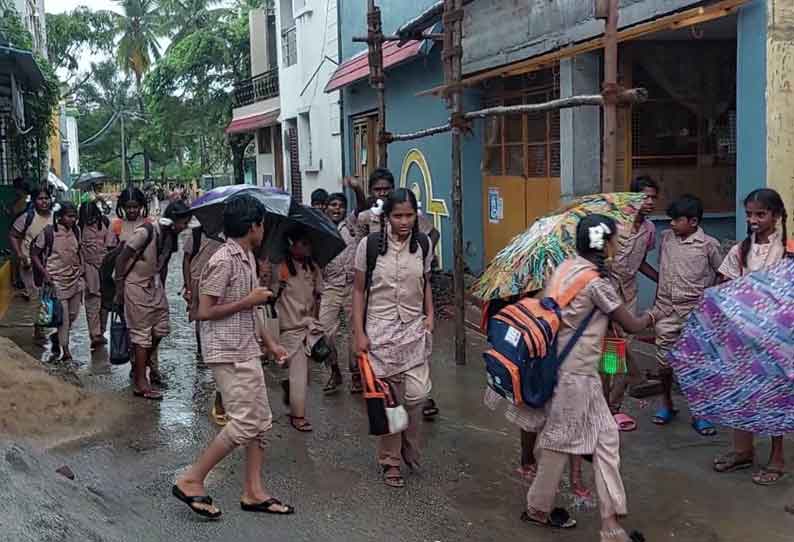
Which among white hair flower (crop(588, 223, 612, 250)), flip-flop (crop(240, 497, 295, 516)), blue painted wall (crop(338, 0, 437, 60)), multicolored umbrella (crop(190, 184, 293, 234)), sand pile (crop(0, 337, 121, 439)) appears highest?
blue painted wall (crop(338, 0, 437, 60))

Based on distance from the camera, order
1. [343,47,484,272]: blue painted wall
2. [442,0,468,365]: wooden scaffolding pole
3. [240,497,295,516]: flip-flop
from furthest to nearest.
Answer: [343,47,484,272]: blue painted wall → [442,0,468,365]: wooden scaffolding pole → [240,497,295,516]: flip-flop

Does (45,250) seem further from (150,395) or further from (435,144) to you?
(435,144)

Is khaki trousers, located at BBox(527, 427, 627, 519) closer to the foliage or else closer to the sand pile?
the sand pile

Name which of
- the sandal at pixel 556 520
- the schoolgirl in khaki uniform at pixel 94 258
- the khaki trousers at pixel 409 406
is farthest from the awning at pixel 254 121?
the sandal at pixel 556 520

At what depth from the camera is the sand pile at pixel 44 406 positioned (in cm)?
611

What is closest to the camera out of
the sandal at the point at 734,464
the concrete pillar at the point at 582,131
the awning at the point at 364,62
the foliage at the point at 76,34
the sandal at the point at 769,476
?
the sandal at the point at 769,476

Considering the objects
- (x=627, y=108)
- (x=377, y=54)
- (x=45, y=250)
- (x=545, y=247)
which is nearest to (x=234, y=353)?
(x=545, y=247)

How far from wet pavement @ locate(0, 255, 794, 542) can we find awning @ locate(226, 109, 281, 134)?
1693 cm

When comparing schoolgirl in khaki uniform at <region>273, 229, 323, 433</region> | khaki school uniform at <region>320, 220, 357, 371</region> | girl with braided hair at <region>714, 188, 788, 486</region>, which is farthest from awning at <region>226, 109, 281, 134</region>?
girl with braided hair at <region>714, 188, 788, 486</region>

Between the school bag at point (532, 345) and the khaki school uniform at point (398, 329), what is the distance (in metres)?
0.93

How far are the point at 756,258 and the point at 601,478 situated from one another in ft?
5.87

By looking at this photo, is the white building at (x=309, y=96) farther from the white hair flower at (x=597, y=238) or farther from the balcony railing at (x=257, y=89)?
the white hair flower at (x=597, y=238)

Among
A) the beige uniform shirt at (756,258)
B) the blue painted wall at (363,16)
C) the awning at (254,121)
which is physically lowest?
the beige uniform shirt at (756,258)

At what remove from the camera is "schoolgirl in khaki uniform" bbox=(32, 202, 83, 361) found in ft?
28.1
